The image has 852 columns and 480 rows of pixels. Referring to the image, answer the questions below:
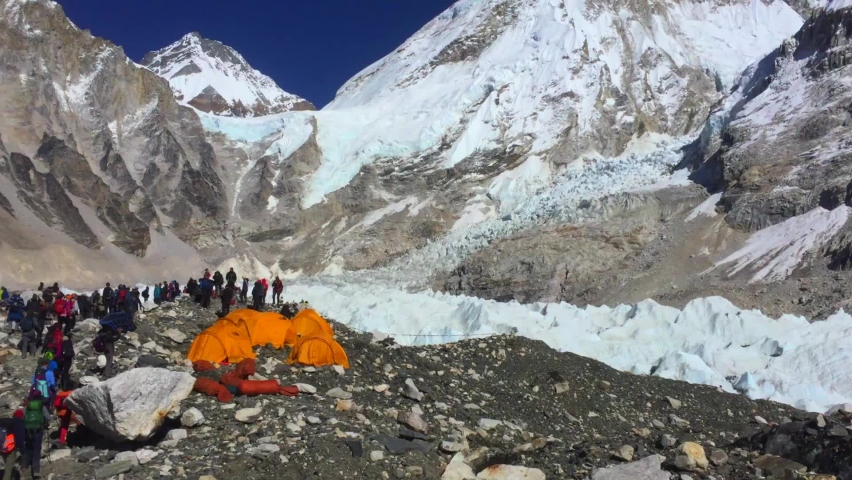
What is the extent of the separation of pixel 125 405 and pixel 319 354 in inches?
170

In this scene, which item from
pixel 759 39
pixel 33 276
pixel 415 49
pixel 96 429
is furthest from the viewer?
pixel 415 49

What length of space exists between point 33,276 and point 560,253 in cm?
3516

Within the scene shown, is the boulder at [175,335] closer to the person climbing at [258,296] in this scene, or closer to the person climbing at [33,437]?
the person climbing at [33,437]

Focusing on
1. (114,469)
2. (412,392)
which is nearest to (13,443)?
(114,469)

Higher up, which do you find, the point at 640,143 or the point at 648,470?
the point at 640,143

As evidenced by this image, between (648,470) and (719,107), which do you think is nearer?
(648,470)

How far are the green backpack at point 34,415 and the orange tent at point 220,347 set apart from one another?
4.15 meters

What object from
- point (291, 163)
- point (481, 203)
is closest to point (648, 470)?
point (481, 203)

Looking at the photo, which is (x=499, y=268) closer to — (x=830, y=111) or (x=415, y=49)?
(x=830, y=111)

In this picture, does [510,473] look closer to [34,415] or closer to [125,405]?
[125,405]

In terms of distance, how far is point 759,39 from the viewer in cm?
8875

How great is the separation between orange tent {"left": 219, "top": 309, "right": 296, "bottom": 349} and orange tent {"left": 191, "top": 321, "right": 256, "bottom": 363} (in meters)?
0.51

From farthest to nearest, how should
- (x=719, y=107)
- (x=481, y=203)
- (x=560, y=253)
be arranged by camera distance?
(x=481, y=203) → (x=719, y=107) → (x=560, y=253)

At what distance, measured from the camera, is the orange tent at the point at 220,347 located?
35.3 ft
